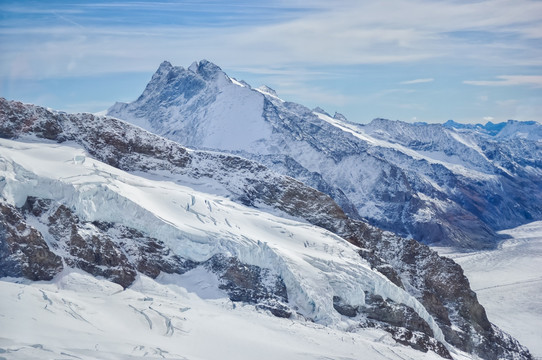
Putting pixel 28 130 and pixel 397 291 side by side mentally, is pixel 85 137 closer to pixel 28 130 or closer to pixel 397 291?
pixel 28 130

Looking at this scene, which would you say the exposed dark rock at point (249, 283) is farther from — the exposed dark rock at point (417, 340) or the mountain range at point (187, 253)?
the exposed dark rock at point (417, 340)

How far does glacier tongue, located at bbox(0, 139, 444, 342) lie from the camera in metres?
80.9

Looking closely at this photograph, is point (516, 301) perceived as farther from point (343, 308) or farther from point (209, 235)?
point (209, 235)

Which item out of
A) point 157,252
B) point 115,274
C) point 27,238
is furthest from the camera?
point 157,252

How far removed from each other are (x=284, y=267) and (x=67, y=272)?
2951 centimetres

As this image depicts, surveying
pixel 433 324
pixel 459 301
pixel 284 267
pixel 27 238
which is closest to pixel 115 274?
pixel 27 238

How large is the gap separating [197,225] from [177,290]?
1124cm

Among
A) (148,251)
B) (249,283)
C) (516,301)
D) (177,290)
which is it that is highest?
(148,251)

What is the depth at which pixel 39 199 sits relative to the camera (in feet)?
259

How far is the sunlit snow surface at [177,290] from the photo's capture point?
202ft

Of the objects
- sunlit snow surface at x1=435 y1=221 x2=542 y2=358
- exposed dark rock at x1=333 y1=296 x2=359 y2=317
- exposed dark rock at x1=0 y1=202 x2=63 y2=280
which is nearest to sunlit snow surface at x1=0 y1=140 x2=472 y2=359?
exposed dark rock at x1=333 y1=296 x2=359 y2=317

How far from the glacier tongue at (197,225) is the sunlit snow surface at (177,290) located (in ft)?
0.51

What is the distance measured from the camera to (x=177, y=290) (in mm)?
79375

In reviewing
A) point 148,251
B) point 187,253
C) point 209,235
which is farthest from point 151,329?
point 209,235
